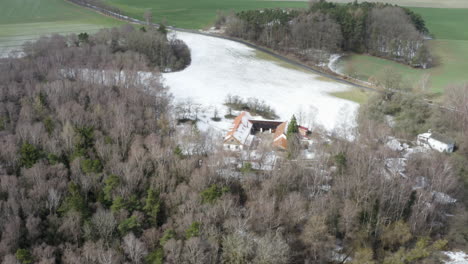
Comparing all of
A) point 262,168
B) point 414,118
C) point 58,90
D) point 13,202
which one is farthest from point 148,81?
point 414,118

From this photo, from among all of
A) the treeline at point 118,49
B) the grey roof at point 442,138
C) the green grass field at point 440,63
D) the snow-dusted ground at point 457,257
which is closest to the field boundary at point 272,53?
the green grass field at point 440,63

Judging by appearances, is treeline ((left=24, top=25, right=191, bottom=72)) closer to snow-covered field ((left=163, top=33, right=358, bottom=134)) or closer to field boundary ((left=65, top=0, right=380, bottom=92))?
snow-covered field ((left=163, top=33, right=358, bottom=134))

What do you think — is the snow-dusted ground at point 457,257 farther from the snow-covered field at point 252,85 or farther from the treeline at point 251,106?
the treeline at point 251,106

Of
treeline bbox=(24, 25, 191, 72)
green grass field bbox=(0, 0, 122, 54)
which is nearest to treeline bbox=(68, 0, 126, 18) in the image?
Result: green grass field bbox=(0, 0, 122, 54)

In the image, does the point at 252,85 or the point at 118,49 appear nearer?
the point at 252,85

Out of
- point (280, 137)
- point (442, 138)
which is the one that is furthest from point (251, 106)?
point (442, 138)

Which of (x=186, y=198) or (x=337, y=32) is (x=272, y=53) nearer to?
(x=337, y=32)
